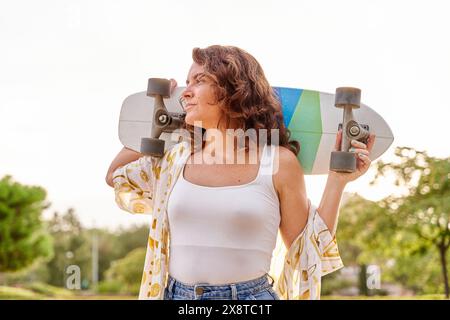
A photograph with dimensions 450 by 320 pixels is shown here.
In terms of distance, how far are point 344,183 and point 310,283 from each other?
31cm

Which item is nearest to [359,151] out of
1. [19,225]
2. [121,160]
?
[121,160]

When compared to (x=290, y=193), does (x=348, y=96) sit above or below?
above

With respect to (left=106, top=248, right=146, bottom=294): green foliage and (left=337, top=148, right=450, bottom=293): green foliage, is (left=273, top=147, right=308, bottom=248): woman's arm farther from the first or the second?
(left=106, top=248, right=146, bottom=294): green foliage

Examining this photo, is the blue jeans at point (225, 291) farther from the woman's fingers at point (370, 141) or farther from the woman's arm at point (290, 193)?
the woman's fingers at point (370, 141)

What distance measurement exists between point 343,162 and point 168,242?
1.83 feet

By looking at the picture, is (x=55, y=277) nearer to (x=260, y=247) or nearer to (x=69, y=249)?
(x=69, y=249)

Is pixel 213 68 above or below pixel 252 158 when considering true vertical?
above

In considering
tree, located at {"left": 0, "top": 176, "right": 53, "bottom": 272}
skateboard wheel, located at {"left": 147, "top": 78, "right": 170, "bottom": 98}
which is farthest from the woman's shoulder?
tree, located at {"left": 0, "top": 176, "right": 53, "bottom": 272}

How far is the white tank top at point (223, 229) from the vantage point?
167 cm

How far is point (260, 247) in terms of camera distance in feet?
5.64

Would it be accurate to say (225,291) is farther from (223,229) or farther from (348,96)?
(348,96)

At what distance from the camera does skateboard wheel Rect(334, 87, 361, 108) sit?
1889mm

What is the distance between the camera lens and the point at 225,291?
5.47ft
